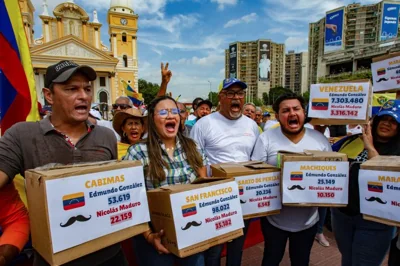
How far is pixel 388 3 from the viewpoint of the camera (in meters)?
49.8

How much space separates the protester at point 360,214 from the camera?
2.04m

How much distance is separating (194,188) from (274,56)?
368 ft

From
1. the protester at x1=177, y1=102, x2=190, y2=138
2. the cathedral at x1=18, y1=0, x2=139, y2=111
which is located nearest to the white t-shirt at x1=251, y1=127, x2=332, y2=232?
the protester at x1=177, y1=102, x2=190, y2=138

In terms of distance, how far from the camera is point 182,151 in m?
2.02

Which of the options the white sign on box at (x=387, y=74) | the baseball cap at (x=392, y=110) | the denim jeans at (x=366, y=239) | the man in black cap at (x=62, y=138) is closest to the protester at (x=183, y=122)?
the man in black cap at (x=62, y=138)

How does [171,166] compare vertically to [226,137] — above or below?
below

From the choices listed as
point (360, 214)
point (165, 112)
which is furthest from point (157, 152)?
point (360, 214)

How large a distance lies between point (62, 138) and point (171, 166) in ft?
2.55

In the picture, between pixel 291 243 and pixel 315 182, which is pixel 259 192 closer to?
pixel 315 182

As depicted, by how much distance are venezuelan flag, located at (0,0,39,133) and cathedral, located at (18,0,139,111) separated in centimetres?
4307

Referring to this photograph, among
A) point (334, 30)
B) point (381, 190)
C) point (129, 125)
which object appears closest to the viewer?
point (381, 190)

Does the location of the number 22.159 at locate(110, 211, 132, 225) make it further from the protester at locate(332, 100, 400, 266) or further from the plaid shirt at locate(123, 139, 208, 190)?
the protester at locate(332, 100, 400, 266)

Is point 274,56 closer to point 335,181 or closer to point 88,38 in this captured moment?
point 88,38

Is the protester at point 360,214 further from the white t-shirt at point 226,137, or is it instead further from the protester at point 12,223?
the protester at point 12,223
